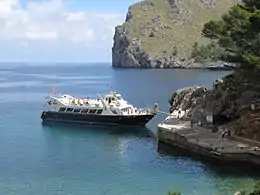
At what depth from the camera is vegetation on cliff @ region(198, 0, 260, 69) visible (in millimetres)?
47594

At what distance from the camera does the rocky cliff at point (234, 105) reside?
50616 millimetres

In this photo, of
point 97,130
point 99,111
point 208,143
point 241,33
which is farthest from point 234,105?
point 99,111

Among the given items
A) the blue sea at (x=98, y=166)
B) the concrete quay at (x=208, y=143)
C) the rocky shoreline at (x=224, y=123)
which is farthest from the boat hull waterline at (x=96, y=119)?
the concrete quay at (x=208, y=143)

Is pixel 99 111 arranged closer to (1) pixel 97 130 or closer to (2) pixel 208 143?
Result: (1) pixel 97 130

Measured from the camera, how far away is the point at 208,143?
50281 mm

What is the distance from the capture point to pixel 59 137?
66.6 metres

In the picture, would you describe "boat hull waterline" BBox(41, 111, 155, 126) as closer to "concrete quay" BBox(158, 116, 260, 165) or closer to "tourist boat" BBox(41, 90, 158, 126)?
"tourist boat" BBox(41, 90, 158, 126)

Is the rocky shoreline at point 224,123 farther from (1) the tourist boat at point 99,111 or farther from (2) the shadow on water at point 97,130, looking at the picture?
(1) the tourist boat at point 99,111

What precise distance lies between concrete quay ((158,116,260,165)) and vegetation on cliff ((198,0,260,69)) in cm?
796

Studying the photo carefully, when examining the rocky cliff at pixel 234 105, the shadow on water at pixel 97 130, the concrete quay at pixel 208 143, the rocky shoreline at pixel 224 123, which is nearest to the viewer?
the concrete quay at pixel 208 143

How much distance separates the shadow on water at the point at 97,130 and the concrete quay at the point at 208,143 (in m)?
7.73

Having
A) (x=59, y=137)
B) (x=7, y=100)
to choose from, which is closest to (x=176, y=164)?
(x=59, y=137)

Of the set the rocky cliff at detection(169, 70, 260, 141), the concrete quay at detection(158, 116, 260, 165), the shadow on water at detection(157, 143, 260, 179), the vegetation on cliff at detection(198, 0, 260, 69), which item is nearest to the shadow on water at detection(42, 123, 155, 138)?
the rocky cliff at detection(169, 70, 260, 141)

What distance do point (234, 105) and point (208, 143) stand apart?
9522mm
